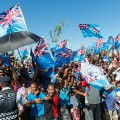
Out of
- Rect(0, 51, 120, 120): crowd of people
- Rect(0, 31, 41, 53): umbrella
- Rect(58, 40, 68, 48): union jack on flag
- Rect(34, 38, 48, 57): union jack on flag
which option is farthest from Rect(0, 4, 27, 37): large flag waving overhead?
Rect(58, 40, 68, 48): union jack on flag

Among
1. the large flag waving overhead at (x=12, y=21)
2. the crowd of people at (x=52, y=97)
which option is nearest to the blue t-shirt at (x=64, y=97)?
the crowd of people at (x=52, y=97)

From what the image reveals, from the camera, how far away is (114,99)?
880 cm

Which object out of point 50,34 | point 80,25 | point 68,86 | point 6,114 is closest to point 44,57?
point 68,86

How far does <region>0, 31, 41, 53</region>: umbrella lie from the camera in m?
7.13

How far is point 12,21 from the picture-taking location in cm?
786

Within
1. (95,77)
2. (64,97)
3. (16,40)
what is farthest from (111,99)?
(16,40)

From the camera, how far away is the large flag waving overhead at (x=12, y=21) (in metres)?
7.72

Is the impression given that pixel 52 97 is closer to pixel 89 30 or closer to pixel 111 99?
pixel 111 99

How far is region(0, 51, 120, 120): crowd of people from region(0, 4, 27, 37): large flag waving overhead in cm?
93

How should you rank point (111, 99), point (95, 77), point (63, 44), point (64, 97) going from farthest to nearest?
point (63, 44), point (111, 99), point (64, 97), point (95, 77)

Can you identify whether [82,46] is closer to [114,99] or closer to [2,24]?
[114,99]

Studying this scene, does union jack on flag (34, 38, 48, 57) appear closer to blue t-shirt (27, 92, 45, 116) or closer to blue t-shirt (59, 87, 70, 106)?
blue t-shirt (59, 87, 70, 106)

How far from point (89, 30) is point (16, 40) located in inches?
291

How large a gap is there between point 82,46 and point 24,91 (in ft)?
25.1
